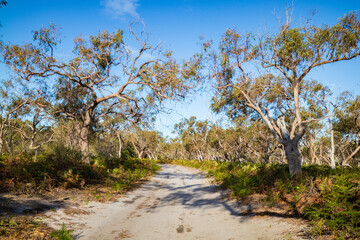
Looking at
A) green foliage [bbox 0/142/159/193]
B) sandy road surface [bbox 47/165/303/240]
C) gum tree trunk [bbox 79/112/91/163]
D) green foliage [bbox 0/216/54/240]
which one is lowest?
sandy road surface [bbox 47/165/303/240]

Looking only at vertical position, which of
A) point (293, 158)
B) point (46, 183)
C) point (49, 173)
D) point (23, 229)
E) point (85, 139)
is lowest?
point (23, 229)

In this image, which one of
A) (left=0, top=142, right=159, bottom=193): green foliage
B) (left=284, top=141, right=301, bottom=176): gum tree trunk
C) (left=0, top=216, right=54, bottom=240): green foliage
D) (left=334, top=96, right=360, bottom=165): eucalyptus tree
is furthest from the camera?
(left=334, top=96, right=360, bottom=165): eucalyptus tree

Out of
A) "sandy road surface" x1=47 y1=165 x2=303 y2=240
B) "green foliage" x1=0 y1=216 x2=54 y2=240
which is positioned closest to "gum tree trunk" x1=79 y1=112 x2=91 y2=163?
"sandy road surface" x1=47 y1=165 x2=303 y2=240

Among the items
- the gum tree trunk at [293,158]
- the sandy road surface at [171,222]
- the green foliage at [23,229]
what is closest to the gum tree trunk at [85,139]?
the sandy road surface at [171,222]

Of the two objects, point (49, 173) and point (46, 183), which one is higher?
point (49, 173)

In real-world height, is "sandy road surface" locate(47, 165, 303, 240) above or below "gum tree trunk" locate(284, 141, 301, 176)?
below

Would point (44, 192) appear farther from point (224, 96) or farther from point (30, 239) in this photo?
point (224, 96)

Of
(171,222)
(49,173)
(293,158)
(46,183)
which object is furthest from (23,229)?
(293,158)

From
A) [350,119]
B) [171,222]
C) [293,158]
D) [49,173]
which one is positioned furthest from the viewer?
[350,119]

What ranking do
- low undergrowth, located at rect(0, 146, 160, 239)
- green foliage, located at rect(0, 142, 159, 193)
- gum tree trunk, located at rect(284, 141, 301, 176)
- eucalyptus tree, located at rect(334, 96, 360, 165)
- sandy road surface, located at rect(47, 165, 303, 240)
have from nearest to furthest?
1. low undergrowth, located at rect(0, 146, 160, 239)
2. sandy road surface, located at rect(47, 165, 303, 240)
3. green foliage, located at rect(0, 142, 159, 193)
4. gum tree trunk, located at rect(284, 141, 301, 176)
5. eucalyptus tree, located at rect(334, 96, 360, 165)

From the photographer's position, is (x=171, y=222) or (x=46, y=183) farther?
(x=46, y=183)

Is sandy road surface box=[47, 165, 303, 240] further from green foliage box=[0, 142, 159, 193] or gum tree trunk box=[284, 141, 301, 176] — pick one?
gum tree trunk box=[284, 141, 301, 176]

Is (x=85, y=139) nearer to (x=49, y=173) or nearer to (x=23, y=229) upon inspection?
(x=49, y=173)

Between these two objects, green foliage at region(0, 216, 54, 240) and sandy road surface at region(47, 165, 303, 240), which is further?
sandy road surface at region(47, 165, 303, 240)
